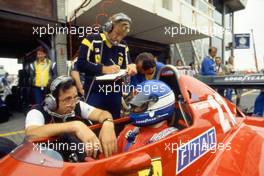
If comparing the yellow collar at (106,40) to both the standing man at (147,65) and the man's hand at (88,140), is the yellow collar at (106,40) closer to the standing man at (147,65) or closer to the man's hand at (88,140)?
the standing man at (147,65)

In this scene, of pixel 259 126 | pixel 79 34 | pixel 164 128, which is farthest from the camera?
pixel 79 34

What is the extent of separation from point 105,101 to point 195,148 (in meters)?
1.30

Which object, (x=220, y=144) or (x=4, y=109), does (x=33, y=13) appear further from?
(x=220, y=144)

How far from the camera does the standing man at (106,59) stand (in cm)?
272

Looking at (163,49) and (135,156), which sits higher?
(163,49)

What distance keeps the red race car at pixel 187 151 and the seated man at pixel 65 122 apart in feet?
0.31

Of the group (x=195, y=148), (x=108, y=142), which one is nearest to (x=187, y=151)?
(x=195, y=148)

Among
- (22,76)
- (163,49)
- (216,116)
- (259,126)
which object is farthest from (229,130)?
(163,49)

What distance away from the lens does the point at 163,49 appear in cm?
1201

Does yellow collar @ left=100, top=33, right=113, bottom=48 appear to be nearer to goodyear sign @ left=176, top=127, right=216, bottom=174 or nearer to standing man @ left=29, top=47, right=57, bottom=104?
goodyear sign @ left=176, top=127, right=216, bottom=174

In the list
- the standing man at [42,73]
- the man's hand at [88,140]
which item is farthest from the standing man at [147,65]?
the standing man at [42,73]

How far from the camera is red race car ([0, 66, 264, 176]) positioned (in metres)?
1.36

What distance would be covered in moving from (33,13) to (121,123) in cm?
486

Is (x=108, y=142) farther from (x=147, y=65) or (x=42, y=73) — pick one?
(x=42, y=73)
